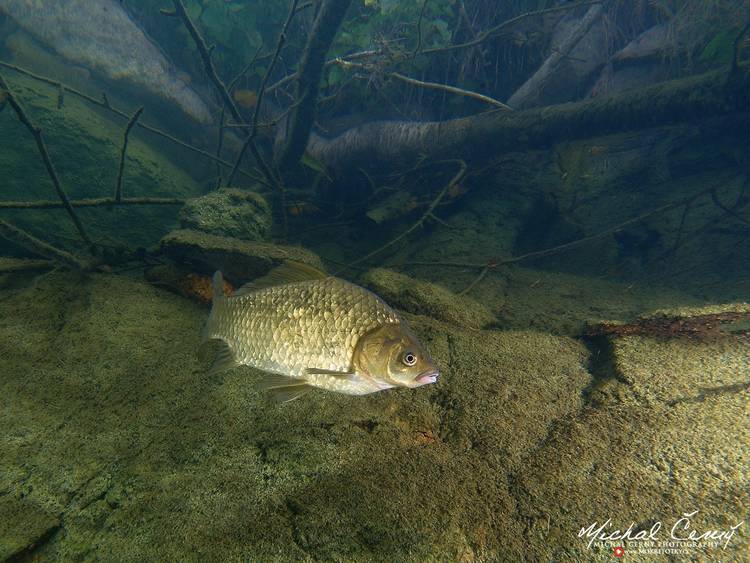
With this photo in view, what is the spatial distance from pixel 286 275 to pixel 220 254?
1.48 meters

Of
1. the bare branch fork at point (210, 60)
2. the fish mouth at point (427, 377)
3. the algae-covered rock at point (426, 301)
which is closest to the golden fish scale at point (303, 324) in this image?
the fish mouth at point (427, 377)

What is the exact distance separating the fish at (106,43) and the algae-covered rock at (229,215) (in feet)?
18.1

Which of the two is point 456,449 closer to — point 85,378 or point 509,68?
point 85,378

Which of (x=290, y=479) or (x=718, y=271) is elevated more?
(x=718, y=271)

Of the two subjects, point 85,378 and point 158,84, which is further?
point 158,84

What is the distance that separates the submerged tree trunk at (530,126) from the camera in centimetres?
456

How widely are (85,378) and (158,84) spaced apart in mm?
8895

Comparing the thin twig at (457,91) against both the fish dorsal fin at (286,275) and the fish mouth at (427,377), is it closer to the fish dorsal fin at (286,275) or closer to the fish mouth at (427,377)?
the fish dorsal fin at (286,275)

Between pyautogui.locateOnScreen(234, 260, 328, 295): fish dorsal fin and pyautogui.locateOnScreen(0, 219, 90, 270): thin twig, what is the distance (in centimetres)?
206

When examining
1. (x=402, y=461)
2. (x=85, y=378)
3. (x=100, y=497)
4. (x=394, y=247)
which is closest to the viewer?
(x=100, y=497)

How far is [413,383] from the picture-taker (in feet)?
5.12

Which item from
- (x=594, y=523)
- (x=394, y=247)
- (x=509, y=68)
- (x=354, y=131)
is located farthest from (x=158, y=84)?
(x=594, y=523)

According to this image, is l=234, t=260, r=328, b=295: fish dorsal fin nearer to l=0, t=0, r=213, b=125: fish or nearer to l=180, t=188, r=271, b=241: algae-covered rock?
l=180, t=188, r=271, b=241: algae-covered rock

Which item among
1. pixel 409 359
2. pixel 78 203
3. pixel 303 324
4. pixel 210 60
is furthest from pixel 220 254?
pixel 210 60
